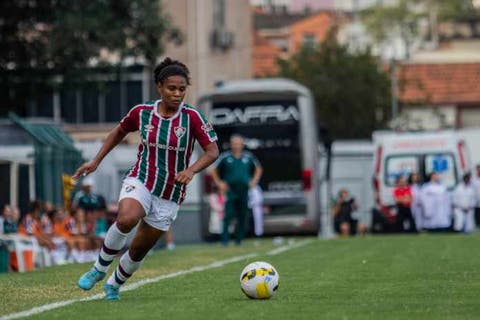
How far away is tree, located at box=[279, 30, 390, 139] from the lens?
235 ft

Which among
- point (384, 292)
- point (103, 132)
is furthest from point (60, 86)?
point (384, 292)

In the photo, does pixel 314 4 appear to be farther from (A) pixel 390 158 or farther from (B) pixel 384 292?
(B) pixel 384 292

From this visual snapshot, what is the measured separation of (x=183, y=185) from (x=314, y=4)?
124635mm

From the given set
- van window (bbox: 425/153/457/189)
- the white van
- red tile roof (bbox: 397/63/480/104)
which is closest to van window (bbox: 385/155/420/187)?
the white van

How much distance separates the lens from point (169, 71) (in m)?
13.2

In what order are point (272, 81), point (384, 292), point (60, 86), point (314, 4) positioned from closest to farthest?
1. point (384, 292)
2. point (272, 81)
3. point (60, 86)
4. point (314, 4)

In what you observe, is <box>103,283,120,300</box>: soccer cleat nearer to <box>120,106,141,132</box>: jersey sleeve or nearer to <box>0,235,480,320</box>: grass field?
<box>0,235,480,320</box>: grass field

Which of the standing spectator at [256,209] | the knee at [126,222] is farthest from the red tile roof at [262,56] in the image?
the knee at [126,222]

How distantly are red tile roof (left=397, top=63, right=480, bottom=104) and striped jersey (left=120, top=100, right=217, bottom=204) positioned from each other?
73.6 meters

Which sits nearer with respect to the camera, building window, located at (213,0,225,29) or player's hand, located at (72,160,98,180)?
player's hand, located at (72,160,98,180)

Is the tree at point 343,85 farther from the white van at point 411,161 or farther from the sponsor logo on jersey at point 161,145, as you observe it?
the sponsor logo on jersey at point 161,145

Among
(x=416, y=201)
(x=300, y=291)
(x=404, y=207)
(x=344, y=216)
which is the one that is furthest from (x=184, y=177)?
(x=416, y=201)

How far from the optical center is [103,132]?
61750mm

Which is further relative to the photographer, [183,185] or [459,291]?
[459,291]
